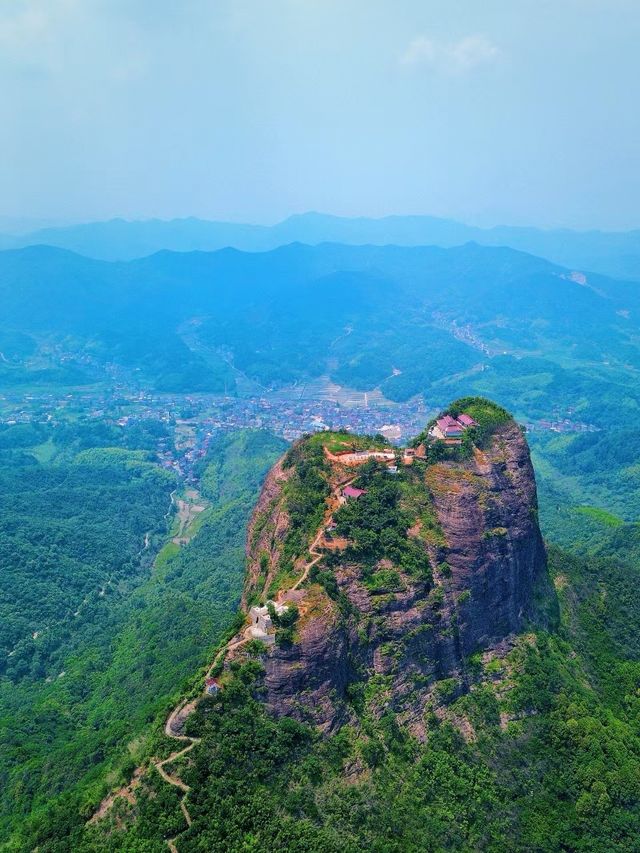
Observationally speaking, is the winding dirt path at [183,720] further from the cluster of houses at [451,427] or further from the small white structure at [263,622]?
the cluster of houses at [451,427]

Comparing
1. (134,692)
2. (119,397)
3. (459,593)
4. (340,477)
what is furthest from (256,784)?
(119,397)

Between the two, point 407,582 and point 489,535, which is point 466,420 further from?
point 407,582

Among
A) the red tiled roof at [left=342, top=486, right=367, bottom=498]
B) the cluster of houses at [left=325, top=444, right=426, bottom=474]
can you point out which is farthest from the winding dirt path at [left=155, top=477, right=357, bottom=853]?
the cluster of houses at [left=325, top=444, right=426, bottom=474]

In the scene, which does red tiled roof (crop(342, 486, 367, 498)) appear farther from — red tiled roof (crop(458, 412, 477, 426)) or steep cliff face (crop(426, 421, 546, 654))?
red tiled roof (crop(458, 412, 477, 426))

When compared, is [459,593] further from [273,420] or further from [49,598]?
[273,420]

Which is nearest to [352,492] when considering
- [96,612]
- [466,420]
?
[466,420]

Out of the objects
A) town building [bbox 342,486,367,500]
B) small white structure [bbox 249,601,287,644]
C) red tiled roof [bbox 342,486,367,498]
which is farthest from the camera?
red tiled roof [bbox 342,486,367,498]

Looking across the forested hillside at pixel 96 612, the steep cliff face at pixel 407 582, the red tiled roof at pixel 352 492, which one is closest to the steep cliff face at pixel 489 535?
the steep cliff face at pixel 407 582
